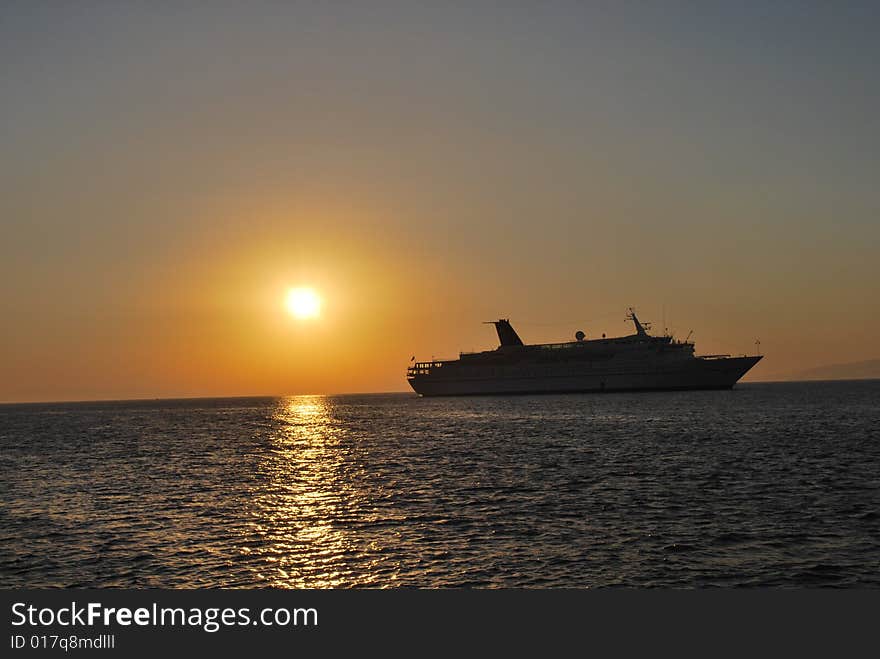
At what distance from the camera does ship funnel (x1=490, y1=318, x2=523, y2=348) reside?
586 ft

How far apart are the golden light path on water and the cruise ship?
359ft

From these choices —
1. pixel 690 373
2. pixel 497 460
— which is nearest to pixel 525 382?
pixel 690 373

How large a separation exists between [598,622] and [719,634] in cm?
194

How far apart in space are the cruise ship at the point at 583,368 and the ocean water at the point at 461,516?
3604 inches

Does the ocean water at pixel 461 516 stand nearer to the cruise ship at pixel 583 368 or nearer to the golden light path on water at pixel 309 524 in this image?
the golden light path on water at pixel 309 524

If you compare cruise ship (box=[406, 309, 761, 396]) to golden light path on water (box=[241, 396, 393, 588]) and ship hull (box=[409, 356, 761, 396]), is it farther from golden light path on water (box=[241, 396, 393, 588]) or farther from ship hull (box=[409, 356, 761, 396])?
golden light path on water (box=[241, 396, 393, 588])

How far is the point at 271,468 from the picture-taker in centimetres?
4856

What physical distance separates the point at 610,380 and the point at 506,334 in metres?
32.0

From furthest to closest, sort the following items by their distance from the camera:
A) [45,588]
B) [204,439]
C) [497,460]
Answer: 1. [204,439]
2. [497,460]
3. [45,588]

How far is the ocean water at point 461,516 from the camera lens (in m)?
20.2

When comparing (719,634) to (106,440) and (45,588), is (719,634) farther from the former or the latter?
(106,440)

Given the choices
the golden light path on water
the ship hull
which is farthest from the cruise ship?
the golden light path on water

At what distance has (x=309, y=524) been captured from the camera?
27984 mm

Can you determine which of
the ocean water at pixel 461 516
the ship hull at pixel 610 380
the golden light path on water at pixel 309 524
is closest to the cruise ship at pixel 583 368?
the ship hull at pixel 610 380
